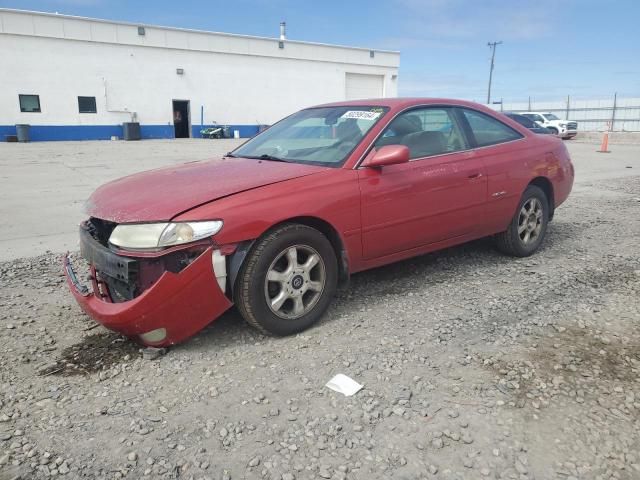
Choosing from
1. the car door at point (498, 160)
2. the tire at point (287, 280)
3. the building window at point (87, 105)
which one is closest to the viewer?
the tire at point (287, 280)

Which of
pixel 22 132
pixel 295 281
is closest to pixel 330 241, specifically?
pixel 295 281

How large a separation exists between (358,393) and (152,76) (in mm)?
Answer: 30282

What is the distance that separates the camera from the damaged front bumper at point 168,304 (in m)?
2.88

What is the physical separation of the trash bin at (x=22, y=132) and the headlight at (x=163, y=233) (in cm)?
2687

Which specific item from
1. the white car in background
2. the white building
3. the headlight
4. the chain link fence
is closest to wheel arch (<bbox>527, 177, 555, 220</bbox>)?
the headlight

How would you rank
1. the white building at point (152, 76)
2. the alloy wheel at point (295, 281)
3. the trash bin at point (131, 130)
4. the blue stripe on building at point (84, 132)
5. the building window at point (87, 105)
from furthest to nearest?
the trash bin at point (131, 130) < the building window at point (87, 105) < the blue stripe on building at point (84, 132) < the white building at point (152, 76) < the alloy wheel at point (295, 281)

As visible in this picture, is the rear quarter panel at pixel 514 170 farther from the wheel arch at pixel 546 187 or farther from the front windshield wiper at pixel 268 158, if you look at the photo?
the front windshield wiper at pixel 268 158

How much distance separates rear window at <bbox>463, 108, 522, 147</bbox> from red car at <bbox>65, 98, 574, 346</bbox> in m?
0.01

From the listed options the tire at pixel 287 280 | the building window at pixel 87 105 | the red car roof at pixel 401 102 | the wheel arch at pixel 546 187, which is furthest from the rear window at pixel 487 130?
the building window at pixel 87 105

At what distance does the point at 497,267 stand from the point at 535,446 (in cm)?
265

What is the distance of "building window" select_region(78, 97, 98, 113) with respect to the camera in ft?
90.7

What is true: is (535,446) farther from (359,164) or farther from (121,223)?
(121,223)

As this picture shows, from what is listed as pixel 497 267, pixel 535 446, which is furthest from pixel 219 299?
pixel 497 267

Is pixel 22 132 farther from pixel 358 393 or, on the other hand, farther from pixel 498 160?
pixel 358 393
